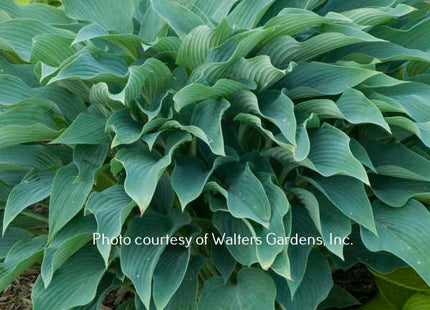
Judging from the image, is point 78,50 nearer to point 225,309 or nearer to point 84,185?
point 84,185

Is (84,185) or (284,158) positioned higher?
(284,158)

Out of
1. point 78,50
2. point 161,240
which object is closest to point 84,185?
point 161,240

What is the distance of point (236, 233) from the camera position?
2.00 metres

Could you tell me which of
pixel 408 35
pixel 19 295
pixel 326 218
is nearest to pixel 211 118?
pixel 326 218

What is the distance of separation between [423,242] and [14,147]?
4.32ft

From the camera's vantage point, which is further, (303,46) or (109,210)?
(303,46)

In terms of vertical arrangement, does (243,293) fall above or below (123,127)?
below

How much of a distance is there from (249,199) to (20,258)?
764mm

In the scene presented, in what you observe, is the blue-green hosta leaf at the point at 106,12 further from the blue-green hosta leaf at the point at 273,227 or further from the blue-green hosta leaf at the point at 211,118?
the blue-green hosta leaf at the point at 273,227

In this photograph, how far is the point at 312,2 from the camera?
2209 millimetres

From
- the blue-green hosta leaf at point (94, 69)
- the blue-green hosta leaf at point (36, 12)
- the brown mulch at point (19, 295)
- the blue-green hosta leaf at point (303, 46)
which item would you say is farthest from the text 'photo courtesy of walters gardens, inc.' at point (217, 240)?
the brown mulch at point (19, 295)

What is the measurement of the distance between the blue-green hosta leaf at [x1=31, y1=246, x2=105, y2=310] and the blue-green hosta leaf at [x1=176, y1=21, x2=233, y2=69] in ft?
2.24

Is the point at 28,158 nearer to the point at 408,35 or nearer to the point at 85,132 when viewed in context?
the point at 85,132

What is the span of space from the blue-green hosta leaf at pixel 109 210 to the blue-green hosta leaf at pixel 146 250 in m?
0.10
